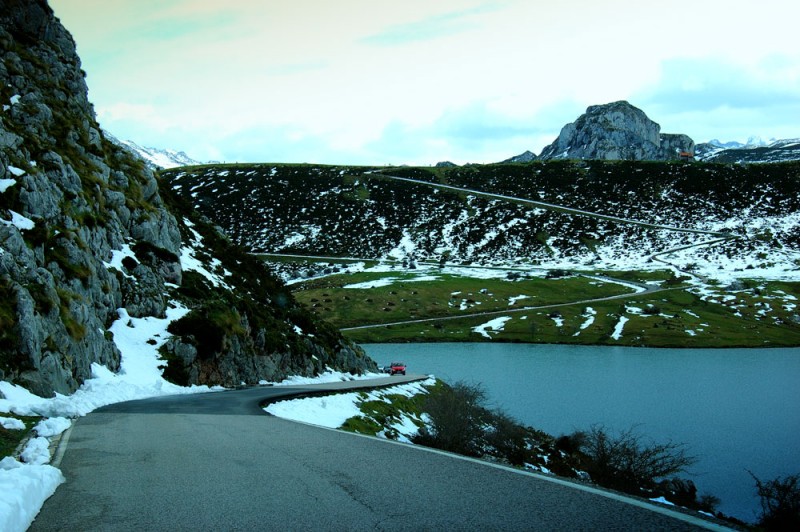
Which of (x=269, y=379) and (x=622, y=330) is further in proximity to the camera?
(x=622, y=330)

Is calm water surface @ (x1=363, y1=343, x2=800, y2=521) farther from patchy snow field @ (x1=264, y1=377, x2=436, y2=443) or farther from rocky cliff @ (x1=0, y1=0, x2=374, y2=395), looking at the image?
rocky cliff @ (x1=0, y1=0, x2=374, y2=395)

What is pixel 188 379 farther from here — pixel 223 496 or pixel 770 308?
pixel 770 308

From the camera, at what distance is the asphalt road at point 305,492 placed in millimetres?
6664

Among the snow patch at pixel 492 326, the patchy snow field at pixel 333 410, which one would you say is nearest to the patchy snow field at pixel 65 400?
the patchy snow field at pixel 333 410

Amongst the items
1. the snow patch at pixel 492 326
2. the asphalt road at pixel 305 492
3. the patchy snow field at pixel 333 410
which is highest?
the asphalt road at pixel 305 492

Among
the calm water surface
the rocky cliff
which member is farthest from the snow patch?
the rocky cliff

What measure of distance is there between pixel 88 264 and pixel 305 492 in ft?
75.8

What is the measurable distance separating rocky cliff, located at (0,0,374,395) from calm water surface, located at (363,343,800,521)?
16.8 metres

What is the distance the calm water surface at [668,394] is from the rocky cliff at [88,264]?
16813 millimetres

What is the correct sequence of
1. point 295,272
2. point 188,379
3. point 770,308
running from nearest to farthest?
1. point 188,379
2. point 770,308
3. point 295,272

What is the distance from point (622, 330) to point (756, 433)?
65142mm

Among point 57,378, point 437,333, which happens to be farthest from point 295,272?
point 57,378

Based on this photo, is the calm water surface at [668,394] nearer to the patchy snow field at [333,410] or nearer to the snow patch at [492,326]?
the snow patch at [492,326]

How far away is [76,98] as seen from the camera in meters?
43.5
